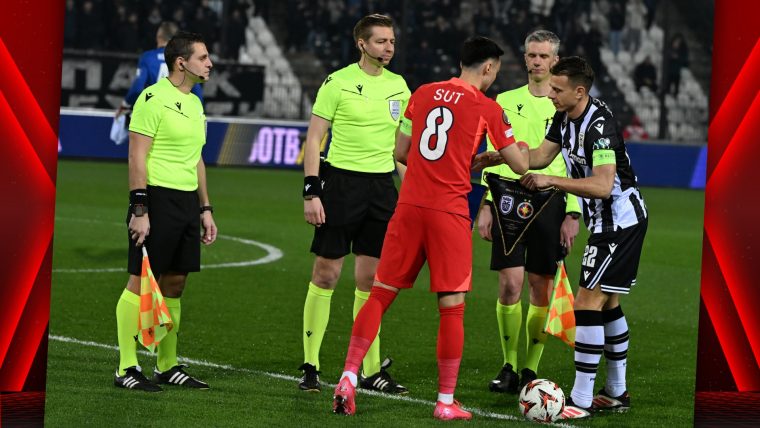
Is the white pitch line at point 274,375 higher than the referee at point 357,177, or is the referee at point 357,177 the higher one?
the referee at point 357,177

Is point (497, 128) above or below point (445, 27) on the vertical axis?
below

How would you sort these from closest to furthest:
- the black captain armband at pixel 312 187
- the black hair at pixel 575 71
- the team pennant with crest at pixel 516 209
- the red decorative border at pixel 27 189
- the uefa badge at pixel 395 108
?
the red decorative border at pixel 27 189 < the black hair at pixel 575 71 < the black captain armband at pixel 312 187 < the uefa badge at pixel 395 108 < the team pennant with crest at pixel 516 209

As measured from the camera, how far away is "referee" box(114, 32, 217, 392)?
6.94 meters

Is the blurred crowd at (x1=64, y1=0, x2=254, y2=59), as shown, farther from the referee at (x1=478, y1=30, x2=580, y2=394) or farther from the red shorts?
the red shorts

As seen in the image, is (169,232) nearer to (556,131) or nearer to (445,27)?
(556,131)

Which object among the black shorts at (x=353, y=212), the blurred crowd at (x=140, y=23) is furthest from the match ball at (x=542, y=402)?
the blurred crowd at (x=140, y=23)

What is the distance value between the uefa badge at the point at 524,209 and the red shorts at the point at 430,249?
1152 mm

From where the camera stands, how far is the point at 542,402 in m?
6.47

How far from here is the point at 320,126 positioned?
7246 mm

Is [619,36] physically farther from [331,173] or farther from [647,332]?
[331,173]

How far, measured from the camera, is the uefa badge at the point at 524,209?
7.64 meters

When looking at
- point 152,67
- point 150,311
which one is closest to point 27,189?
point 150,311

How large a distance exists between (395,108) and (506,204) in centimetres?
90

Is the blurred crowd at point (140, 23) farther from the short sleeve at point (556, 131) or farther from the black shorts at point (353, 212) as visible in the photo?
the short sleeve at point (556, 131)
